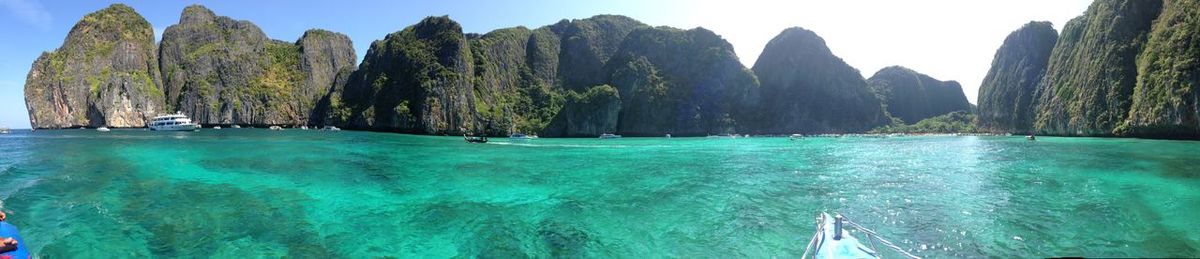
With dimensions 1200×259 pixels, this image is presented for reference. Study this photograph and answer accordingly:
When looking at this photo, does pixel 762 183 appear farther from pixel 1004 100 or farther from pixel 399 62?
pixel 1004 100

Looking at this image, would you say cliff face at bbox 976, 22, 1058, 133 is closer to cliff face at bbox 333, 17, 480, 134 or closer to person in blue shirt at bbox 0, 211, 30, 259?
cliff face at bbox 333, 17, 480, 134

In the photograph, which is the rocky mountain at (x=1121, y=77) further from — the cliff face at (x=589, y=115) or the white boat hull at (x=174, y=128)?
the white boat hull at (x=174, y=128)

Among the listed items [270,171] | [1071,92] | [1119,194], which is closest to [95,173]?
[270,171]

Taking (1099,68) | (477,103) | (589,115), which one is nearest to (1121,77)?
(1099,68)

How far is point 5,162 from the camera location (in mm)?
42594

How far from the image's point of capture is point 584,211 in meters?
21.9

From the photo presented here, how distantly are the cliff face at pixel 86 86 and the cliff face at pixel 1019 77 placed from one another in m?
315

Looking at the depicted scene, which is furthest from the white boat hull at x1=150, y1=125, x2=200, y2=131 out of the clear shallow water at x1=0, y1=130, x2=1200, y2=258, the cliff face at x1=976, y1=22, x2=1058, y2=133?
the cliff face at x1=976, y1=22, x2=1058, y2=133

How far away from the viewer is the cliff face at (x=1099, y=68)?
105 meters

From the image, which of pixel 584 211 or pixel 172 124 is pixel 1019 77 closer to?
pixel 584 211

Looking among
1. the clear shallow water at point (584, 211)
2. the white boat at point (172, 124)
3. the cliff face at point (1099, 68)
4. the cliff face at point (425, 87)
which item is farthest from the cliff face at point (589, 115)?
the clear shallow water at point (584, 211)

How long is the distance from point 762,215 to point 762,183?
10.7 metres

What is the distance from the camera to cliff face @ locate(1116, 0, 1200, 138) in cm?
8181

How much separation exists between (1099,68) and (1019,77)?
6900cm
